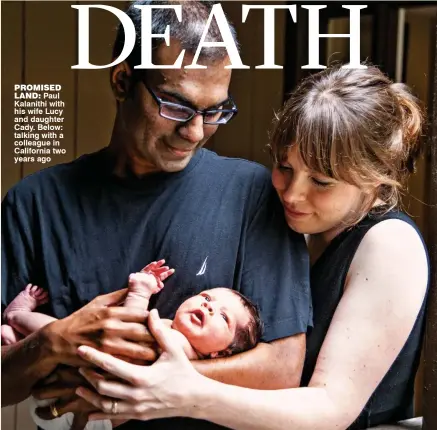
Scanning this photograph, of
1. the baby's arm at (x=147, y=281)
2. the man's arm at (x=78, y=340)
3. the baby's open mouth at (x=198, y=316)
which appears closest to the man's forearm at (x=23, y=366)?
the man's arm at (x=78, y=340)

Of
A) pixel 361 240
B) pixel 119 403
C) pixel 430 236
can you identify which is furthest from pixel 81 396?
pixel 430 236

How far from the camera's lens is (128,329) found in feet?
7.32

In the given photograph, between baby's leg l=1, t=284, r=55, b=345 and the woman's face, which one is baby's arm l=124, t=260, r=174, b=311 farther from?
the woman's face

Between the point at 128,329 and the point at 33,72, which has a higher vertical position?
the point at 33,72

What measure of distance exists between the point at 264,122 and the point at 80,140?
0.49 meters

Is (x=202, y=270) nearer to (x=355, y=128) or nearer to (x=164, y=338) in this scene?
(x=164, y=338)

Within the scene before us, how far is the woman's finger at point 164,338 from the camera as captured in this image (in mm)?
2201

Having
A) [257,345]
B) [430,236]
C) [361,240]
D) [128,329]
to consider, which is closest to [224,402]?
[257,345]

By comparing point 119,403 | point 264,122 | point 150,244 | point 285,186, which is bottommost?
point 119,403

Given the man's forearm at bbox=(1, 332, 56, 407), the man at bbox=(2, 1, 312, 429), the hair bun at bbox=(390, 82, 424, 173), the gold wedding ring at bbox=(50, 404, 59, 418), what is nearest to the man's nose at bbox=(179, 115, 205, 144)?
the man at bbox=(2, 1, 312, 429)

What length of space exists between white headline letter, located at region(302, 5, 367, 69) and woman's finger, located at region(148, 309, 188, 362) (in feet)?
2.55

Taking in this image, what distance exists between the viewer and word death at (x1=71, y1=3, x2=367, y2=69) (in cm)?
A: 228

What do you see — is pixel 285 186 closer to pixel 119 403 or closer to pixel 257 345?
pixel 257 345

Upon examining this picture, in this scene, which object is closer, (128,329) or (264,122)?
(128,329)
